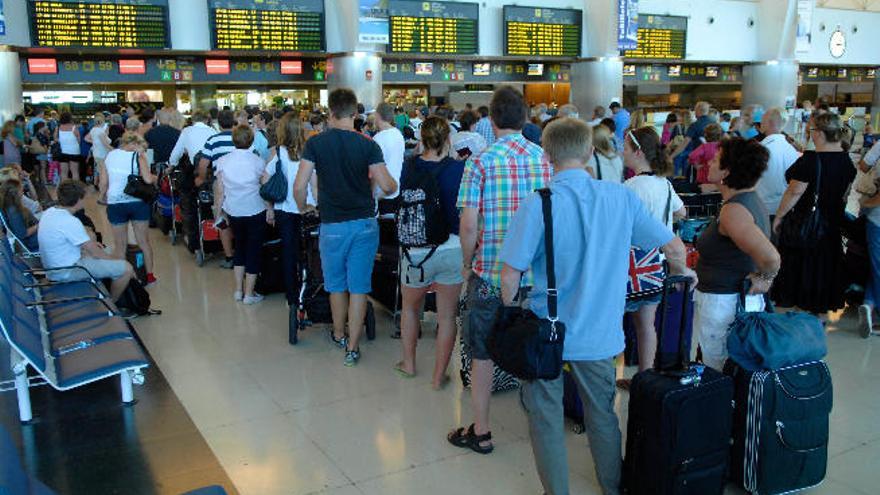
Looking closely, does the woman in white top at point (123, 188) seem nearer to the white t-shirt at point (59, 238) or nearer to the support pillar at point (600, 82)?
the white t-shirt at point (59, 238)

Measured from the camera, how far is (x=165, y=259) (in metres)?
8.11

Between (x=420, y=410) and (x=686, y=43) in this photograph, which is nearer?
(x=420, y=410)

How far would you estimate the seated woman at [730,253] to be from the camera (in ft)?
10.4

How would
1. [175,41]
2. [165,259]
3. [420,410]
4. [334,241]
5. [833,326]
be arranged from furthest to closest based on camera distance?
[175,41] < [165,259] < [833,326] < [334,241] < [420,410]

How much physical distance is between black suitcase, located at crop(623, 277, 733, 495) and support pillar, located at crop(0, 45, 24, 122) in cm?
1126

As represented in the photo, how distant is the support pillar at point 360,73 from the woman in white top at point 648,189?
32.4ft

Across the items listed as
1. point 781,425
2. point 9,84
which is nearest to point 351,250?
point 781,425

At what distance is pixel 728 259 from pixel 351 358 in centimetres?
254

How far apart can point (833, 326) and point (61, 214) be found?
5.77 meters

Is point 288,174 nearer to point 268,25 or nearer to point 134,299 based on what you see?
point 134,299

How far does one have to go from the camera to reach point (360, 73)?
1344cm

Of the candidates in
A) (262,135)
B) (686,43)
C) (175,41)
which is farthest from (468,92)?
(262,135)

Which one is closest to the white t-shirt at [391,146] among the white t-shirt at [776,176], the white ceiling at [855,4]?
the white t-shirt at [776,176]

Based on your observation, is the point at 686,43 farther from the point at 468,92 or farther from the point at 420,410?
the point at 420,410
